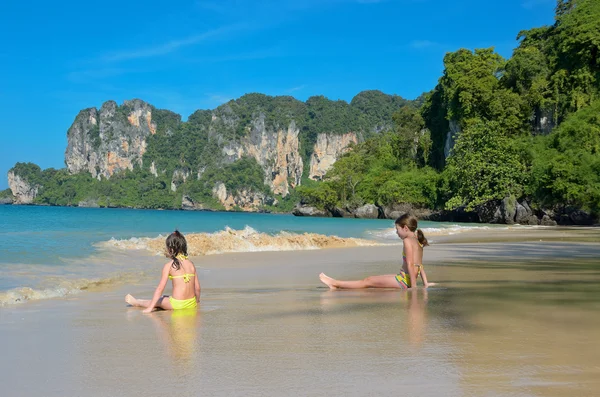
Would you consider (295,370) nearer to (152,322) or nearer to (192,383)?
(192,383)

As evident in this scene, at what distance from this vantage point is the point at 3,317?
17.3ft

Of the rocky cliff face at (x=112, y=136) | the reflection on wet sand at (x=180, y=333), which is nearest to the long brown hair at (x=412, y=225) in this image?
the reflection on wet sand at (x=180, y=333)

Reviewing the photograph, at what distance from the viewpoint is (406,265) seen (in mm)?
6926

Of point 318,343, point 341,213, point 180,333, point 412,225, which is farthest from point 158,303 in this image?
point 341,213

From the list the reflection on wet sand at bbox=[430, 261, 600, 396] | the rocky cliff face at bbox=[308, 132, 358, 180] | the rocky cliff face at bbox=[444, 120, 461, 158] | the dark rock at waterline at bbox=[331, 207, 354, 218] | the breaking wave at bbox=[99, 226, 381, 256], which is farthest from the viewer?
the rocky cliff face at bbox=[308, 132, 358, 180]

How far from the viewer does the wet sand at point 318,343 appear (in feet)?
9.88

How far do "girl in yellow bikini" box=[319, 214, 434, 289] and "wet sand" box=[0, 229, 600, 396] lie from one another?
0.17m

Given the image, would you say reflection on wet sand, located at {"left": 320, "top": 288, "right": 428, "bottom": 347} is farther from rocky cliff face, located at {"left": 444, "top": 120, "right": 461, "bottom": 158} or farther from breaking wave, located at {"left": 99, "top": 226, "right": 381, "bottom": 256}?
rocky cliff face, located at {"left": 444, "top": 120, "right": 461, "bottom": 158}

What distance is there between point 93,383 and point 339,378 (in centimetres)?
140

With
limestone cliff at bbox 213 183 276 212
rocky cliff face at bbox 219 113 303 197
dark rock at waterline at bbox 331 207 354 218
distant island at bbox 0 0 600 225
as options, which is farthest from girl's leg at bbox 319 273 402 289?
rocky cliff face at bbox 219 113 303 197

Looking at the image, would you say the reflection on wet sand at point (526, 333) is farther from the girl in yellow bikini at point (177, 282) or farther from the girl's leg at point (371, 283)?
the girl in yellow bikini at point (177, 282)

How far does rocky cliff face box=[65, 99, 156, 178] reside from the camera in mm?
160500

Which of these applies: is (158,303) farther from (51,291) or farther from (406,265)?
(406,265)

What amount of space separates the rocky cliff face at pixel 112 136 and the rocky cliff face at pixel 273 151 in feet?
90.4
